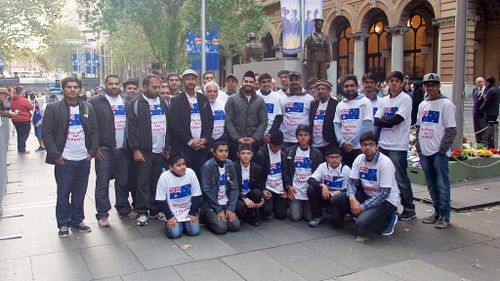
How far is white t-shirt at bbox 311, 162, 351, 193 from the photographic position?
22.1 feet

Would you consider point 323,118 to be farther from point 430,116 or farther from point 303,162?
point 430,116

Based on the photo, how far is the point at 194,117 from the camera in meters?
7.01

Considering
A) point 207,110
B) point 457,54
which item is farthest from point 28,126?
point 457,54

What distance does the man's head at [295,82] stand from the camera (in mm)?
7402

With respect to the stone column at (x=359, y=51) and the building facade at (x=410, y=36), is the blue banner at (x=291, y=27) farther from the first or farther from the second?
the stone column at (x=359, y=51)

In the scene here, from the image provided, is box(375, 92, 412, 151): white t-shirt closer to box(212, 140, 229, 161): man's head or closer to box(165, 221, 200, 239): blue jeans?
box(212, 140, 229, 161): man's head

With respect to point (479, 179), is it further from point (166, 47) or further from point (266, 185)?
point (166, 47)

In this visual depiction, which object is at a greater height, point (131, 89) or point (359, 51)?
point (359, 51)

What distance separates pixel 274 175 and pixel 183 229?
154 centimetres

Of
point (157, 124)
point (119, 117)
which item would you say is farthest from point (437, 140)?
point (119, 117)

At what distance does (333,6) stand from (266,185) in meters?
27.6

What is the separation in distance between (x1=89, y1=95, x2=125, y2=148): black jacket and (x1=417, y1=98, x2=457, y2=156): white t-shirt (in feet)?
13.9

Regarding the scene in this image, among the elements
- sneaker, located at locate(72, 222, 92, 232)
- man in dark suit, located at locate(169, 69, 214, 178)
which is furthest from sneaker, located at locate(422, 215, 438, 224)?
sneaker, located at locate(72, 222, 92, 232)

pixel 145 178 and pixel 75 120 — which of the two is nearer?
pixel 75 120
